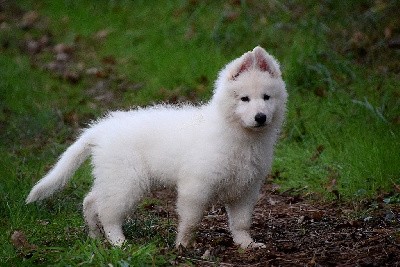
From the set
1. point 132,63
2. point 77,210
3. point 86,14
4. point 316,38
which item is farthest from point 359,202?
point 86,14

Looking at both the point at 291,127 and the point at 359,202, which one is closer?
the point at 359,202

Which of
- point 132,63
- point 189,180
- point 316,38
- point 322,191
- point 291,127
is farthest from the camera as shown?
point 132,63

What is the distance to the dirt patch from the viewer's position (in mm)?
4621

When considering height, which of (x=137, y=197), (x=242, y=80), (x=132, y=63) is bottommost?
(x=132, y=63)

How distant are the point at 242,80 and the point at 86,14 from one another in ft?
25.9

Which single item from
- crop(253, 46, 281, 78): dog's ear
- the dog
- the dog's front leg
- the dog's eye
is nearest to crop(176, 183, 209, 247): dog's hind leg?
the dog

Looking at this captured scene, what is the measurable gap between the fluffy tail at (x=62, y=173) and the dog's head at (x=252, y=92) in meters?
1.01

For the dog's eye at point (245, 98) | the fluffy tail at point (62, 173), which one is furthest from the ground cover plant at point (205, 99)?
the dog's eye at point (245, 98)

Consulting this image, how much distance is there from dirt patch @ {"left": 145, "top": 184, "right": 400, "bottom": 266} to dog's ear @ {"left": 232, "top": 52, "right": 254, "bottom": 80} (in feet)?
3.66

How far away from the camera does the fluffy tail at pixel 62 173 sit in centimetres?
537

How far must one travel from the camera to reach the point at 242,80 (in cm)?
504

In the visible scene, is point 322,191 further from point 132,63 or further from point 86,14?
point 86,14

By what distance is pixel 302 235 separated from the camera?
17.6 feet

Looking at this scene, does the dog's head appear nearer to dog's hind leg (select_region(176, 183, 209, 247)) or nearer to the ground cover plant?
dog's hind leg (select_region(176, 183, 209, 247))
